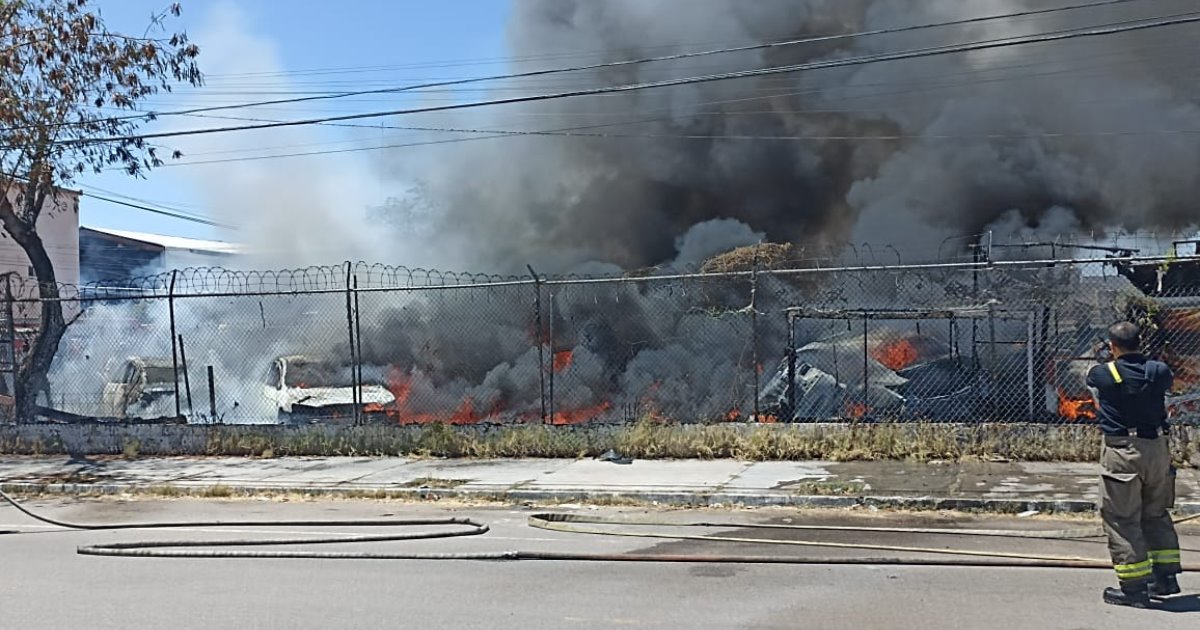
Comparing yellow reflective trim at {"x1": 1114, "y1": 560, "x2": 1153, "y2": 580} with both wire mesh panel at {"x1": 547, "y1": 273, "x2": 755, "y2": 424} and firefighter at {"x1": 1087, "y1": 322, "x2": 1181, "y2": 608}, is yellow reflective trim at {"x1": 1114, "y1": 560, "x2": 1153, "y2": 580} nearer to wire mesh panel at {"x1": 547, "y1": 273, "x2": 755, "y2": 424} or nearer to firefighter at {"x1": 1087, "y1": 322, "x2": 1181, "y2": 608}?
firefighter at {"x1": 1087, "y1": 322, "x2": 1181, "y2": 608}

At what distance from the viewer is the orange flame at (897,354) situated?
12992 mm

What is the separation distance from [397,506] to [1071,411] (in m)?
6.82

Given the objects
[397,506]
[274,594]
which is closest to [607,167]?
[397,506]

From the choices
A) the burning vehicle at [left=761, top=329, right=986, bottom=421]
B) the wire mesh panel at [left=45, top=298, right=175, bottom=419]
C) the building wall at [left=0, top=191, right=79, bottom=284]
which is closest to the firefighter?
the burning vehicle at [left=761, top=329, right=986, bottom=421]

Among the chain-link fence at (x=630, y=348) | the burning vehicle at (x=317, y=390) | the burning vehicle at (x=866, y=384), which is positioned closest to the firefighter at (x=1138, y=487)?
the chain-link fence at (x=630, y=348)

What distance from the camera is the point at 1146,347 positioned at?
11.3 metres

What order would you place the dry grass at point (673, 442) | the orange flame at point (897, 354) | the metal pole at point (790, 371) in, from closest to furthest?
the dry grass at point (673, 442) < the metal pole at point (790, 371) < the orange flame at point (897, 354)

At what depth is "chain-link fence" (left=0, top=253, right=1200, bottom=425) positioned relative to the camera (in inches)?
460

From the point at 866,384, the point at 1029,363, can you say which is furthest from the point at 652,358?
the point at 1029,363

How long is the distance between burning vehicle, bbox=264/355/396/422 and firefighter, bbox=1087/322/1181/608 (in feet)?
30.1

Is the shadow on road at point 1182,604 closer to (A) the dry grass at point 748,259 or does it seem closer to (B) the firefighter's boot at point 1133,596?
(B) the firefighter's boot at point 1133,596

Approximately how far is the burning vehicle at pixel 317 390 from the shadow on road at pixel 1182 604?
9385mm

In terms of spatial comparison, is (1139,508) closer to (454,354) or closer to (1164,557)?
(1164,557)

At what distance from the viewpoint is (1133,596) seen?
556 cm
